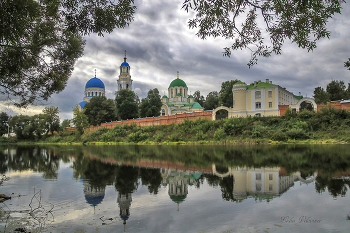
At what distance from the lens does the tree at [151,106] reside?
208 ft

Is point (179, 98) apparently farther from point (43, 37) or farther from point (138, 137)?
point (43, 37)

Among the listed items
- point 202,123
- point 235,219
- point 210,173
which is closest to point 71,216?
point 235,219

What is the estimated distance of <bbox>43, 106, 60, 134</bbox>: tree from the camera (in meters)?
59.3

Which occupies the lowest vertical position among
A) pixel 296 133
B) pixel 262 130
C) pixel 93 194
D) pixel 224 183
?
pixel 93 194

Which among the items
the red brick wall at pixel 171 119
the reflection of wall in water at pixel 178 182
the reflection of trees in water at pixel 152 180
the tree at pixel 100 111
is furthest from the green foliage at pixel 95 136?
the reflection of wall in water at pixel 178 182

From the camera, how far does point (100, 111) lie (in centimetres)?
5969

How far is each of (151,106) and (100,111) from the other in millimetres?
12605

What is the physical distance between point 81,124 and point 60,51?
51336 millimetres

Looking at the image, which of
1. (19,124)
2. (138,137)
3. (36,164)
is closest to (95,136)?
(138,137)

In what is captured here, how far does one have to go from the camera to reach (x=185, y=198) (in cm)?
688

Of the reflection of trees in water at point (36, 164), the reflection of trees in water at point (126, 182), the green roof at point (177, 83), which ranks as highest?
the green roof at point (177, 83)

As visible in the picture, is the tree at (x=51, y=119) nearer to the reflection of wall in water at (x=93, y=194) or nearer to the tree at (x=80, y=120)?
the tree at (x=80, y=120)

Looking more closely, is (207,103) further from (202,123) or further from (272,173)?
(272,173)

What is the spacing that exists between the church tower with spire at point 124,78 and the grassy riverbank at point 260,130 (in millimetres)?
44747
